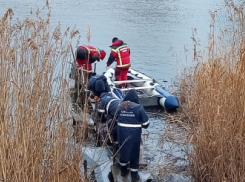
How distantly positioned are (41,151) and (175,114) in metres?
5.81

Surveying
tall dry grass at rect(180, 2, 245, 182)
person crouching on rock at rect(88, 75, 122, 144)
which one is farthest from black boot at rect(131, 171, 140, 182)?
tall dry grass at rect(180, 2, 245, 182)

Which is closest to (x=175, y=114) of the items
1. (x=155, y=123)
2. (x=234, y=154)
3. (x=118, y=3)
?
(x=155, y=123)

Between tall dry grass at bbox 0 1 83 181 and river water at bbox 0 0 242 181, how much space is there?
3.91 m

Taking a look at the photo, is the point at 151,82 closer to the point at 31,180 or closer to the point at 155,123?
the point at 155,123

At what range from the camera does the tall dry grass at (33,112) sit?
3533 millimetres

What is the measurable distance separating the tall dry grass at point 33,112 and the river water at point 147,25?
3907 mm

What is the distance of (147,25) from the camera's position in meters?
21.2

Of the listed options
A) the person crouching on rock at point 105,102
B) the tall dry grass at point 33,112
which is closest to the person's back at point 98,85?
the person crouching on rock at point 105,102

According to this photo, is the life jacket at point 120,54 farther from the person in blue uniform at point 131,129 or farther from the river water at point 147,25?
the person in blue uniform at point 131,129

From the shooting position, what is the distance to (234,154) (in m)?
4.77

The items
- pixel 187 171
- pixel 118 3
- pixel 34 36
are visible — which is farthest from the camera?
pixel 118 3

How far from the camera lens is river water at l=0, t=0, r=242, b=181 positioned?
1395 centimetres

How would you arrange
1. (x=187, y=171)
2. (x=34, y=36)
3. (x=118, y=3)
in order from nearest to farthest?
(x=34, y=36)
(x=187, y=171)
(x=118, y=3)

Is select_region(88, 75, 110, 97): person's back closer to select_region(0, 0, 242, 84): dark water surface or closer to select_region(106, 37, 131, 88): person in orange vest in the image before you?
select_region(106, 37, 131, 88): person in orange vest
